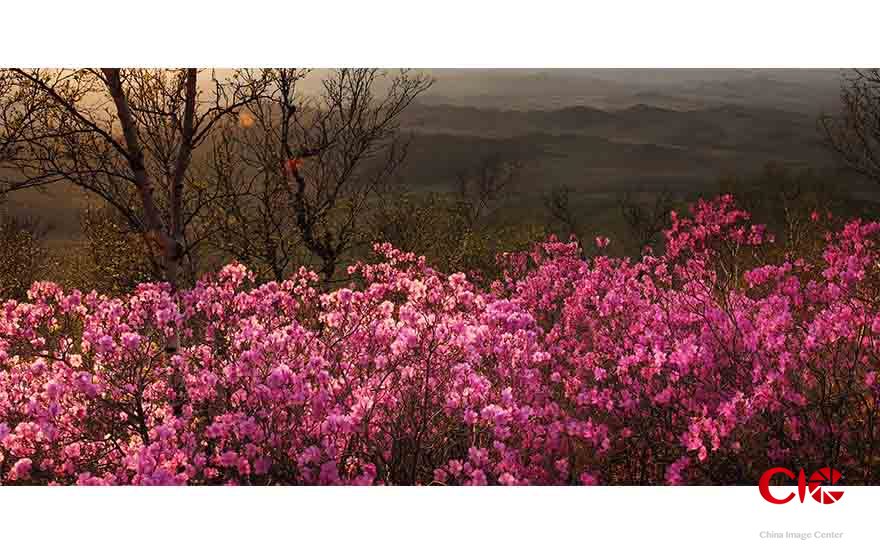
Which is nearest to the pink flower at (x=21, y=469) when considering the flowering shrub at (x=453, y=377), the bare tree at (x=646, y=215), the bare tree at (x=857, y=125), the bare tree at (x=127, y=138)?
the flowering shrub at (x=453, y=377)

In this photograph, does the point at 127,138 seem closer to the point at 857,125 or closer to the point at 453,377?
the point at 453,377

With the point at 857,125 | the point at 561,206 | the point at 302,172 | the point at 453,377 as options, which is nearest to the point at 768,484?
the point at 453,377

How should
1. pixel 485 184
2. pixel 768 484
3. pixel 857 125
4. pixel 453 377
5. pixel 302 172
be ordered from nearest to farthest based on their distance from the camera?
1. pixel 453 377
2. pixel 768 484
3. pixel 857 125
4. pixel 302 172
5. pixel 485 184

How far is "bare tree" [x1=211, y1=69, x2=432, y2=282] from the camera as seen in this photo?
268 inches

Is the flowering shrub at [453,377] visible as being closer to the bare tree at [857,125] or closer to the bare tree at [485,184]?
the bare tree at [857,125]

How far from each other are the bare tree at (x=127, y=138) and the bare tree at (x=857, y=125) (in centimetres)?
489

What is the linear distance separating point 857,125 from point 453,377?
158 inches

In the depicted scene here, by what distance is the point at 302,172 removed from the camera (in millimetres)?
6816

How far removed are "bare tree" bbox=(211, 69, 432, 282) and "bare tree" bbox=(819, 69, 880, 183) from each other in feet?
11.9

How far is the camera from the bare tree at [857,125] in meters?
6.52

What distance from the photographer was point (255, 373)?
6059mm

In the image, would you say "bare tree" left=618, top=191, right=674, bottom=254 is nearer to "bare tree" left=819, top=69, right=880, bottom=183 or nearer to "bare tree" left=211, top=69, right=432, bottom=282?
"bare tree" left=819, top=69, right=880, bottom=183

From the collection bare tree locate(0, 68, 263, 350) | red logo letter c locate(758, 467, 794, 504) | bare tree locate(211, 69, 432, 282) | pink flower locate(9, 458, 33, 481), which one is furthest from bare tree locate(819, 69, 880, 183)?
pink flower locate(9, 458, 33, 481)
